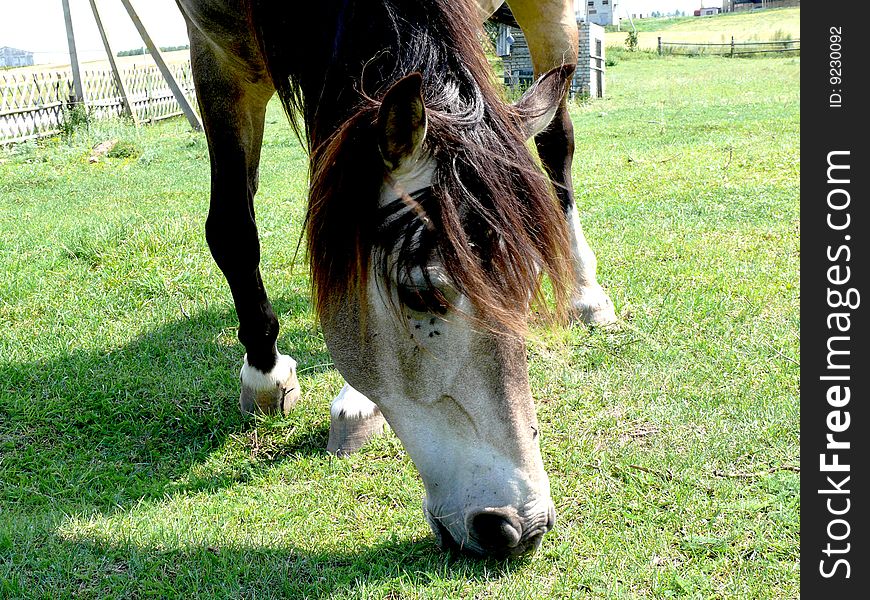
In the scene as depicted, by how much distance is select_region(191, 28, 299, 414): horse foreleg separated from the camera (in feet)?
9.44

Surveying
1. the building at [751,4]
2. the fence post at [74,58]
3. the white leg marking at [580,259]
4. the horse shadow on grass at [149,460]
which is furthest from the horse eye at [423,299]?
the building at [751,4]

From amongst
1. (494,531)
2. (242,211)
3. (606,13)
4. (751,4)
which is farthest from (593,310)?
(751,4)

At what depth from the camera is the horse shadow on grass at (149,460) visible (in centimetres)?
212

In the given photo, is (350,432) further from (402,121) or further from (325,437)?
(402,121)

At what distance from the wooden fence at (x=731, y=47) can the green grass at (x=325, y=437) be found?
3289 cm

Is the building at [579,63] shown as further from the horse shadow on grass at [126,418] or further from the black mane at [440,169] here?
the black mane at [440,169]

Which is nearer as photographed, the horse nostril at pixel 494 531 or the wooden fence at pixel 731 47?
the horse nostril at pixel 494 531

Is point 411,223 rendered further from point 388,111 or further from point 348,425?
point 348,425

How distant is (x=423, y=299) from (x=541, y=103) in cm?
68

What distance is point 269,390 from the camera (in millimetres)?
3076

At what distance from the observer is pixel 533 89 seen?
1998mm

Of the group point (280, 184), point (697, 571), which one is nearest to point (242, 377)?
point (697, 571)

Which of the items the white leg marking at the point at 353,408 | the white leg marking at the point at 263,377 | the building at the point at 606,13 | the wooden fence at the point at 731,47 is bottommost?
the white leg marking at the point at 353,408

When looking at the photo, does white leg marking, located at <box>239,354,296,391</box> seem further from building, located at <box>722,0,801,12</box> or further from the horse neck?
building, located at <box>722,0,801,12</box>
